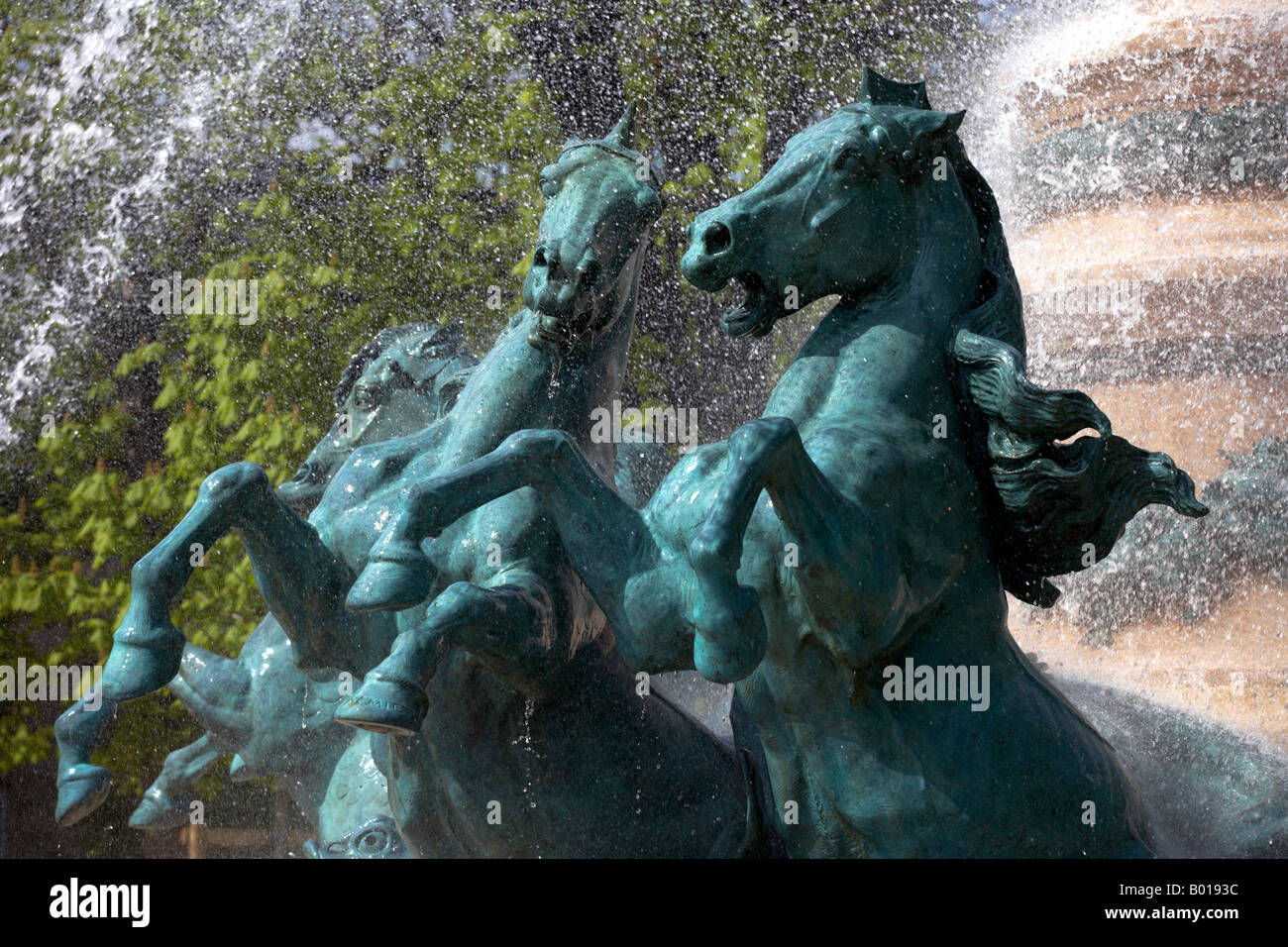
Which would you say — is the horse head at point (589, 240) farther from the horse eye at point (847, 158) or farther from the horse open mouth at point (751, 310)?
the horse eye at point (847, 158)

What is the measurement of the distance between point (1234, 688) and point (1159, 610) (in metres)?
0.36

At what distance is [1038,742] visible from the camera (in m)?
3.22

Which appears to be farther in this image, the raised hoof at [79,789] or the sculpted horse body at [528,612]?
the raised hoof at [79,789]

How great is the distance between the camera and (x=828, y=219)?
3.27m

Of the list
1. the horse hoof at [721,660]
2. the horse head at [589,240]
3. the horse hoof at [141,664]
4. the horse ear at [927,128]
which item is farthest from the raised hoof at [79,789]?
the horse ear at [927,128]

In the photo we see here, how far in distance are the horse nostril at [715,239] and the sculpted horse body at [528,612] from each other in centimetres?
33

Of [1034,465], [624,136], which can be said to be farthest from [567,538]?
[624,136]

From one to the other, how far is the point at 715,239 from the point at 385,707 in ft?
3.57

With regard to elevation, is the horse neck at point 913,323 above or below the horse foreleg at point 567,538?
above

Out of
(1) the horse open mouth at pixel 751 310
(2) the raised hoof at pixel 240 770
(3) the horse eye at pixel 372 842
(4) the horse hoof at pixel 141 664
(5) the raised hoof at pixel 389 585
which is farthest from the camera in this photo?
(2) the raised hoof at pixel 240 770

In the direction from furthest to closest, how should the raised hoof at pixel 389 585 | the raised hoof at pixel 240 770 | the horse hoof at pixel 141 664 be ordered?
the raised hoof at pixel 240 770 < the horse hoof at pixel 141 664 < the raised hoof at pixel 389 585

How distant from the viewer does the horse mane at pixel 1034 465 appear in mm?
3211

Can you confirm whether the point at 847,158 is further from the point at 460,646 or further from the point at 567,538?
the point at 460,646
